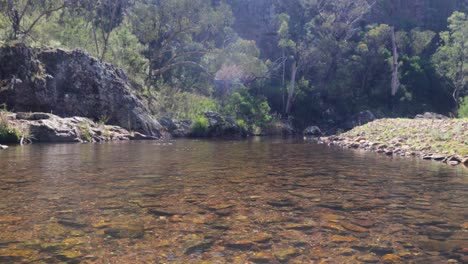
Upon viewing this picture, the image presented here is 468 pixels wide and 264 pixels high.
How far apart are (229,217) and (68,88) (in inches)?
883

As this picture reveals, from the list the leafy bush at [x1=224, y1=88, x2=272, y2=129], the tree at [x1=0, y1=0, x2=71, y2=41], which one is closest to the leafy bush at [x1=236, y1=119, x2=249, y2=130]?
the leafy bush at [x1=224, y1=88, x2=272, y2=129]

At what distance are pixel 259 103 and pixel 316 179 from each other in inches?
1157

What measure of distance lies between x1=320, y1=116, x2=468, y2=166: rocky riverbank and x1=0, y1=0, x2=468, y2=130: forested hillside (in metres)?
10.5

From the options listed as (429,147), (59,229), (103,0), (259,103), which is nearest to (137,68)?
(103,0)

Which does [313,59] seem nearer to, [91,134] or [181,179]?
[91,134]

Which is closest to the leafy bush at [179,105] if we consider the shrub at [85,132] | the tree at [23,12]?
the shrub at [85,132]

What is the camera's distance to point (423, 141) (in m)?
15.1

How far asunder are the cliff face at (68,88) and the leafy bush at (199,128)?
2.83 meters

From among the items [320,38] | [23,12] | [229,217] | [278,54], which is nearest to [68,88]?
[23,12]

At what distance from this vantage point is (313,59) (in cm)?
4728

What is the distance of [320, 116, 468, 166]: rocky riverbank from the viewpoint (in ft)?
40.9

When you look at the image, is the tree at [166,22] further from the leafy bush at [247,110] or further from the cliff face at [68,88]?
the cliff face at [68,88]

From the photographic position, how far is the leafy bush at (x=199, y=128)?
96.6 ft

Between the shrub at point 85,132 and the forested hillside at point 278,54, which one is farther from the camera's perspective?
the forested hillside at point 278,54
